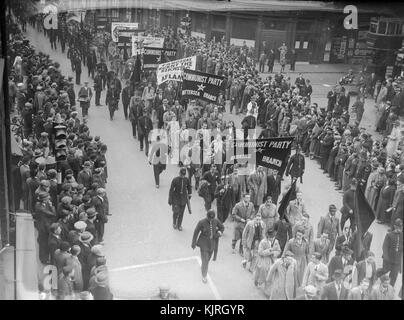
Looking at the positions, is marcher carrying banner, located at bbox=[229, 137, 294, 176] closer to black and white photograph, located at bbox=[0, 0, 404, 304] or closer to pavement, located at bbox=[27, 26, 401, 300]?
black and white photograph, located at bbox=[0, 0, 404, 304]

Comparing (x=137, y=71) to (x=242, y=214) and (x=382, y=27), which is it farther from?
(x=382, y=27)

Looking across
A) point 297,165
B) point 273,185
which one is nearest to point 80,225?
point 273,185

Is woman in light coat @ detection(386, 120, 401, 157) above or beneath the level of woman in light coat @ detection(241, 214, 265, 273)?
above

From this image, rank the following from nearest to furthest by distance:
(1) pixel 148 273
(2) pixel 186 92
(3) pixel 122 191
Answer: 1. (1) pixel 148 273
2. (3) pixel 122 191
3. (2) pixel 186 92

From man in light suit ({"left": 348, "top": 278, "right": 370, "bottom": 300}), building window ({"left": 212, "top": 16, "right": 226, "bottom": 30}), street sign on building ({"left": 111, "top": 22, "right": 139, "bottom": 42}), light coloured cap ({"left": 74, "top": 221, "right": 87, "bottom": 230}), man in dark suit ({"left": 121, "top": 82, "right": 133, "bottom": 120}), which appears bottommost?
man in light suit ({"left": 348, "top": 278, "right": 370, "bottom": 300})

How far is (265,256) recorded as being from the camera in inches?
330

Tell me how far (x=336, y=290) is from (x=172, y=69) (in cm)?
815

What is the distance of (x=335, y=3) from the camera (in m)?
20.7

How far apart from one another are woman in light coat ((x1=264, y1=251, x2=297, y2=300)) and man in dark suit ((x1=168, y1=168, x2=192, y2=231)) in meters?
2.53

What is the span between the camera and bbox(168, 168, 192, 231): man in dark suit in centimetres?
995

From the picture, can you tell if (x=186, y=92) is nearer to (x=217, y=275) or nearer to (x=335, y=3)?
(x=217, y=275)

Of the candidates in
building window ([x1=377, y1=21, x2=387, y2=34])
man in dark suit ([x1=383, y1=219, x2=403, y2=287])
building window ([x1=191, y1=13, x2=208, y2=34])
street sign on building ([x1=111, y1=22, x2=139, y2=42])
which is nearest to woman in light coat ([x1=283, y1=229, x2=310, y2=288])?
man in dark suit ([x1=383, y1=219, x2=403, y2=287])
